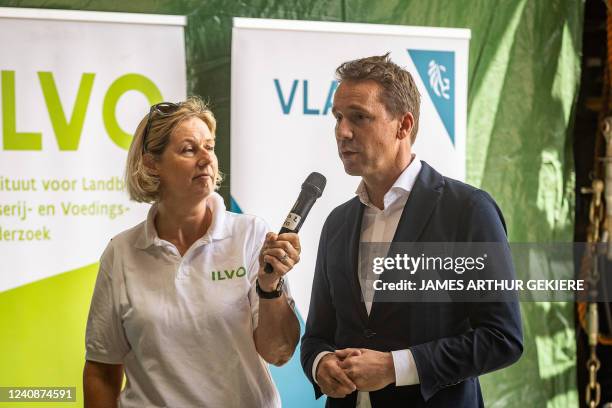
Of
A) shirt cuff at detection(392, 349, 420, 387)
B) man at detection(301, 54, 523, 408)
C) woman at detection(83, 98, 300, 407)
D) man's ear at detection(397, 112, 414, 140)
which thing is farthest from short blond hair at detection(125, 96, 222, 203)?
shirt cuff at detection(392, 349, 420, 387)

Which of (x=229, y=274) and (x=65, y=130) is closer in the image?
(x=229, y=274)

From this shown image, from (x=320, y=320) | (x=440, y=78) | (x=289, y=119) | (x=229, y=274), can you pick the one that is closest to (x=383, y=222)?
(x=320, y=320)

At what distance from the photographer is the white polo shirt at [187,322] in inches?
72.4

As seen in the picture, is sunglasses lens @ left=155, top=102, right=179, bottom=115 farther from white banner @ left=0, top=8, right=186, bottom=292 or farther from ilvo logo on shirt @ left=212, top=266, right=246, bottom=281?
white banner @ left=0, top=8, right=186, bottom=292

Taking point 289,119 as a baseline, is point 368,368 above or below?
below

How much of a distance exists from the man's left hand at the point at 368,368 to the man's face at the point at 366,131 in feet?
1.56

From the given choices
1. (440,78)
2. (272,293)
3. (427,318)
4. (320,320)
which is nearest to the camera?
(272,293)

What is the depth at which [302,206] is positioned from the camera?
1.83 metres

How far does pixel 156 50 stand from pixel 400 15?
1028 millimetres

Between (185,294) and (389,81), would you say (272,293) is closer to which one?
(185,294)

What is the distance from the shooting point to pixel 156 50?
2.74m

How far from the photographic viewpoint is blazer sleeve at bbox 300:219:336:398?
6.56 feet

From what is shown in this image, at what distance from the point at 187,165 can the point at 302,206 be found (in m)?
0.34

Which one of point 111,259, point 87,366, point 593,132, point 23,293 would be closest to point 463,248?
point 111,259
